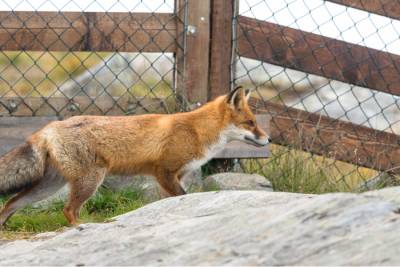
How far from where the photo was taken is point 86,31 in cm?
783

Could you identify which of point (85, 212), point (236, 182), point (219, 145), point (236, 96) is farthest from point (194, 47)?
point (85, 212)

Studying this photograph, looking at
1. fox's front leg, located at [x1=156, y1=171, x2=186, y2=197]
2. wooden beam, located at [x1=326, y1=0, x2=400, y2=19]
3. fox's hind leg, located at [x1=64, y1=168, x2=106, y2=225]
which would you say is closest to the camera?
fox's hind leg, located at [x1=64, y1=168, x2=106, y2=225]

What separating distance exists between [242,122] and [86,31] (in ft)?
4.98

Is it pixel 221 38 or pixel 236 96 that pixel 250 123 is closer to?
pixel 236 96

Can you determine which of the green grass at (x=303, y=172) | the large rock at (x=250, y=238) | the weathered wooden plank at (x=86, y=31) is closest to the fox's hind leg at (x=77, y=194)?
the weathered wooden plank at (x=86, y=31)

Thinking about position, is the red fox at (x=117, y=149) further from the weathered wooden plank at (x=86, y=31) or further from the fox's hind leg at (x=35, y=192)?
the weathered wooden plank at (x=86, y=31)

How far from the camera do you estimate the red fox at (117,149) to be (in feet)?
22.5

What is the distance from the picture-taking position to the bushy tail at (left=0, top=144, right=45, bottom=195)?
6695 millimetres

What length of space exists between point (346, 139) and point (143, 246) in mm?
4543

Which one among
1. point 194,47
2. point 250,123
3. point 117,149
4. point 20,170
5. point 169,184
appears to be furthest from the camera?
point 194,47

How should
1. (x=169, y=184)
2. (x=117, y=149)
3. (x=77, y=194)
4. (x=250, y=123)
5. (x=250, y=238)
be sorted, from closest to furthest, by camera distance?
(x=250, y=238) < (x=77, y=194) < (x=117, y=149) < (x=169, y=184) < (x=250, y=123)

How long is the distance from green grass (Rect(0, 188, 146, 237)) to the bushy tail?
272mm

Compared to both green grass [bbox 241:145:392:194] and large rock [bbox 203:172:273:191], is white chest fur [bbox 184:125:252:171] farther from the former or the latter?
green grass [bbox 241:145:392:194]

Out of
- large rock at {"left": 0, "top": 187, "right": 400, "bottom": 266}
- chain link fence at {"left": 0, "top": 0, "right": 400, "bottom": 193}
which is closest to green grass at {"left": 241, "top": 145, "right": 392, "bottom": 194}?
chain link fence at {"left": 0, "top": 0, "right": 400, "bottom": 193}
